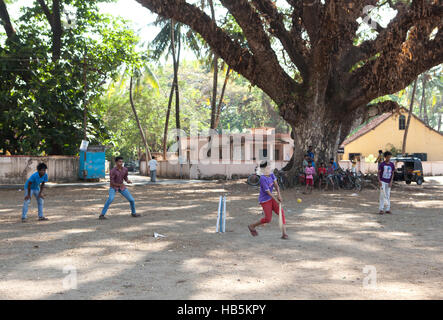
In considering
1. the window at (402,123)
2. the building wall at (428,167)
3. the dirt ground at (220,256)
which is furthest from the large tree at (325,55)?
the window at (402,123)

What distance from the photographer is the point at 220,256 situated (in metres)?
7.14

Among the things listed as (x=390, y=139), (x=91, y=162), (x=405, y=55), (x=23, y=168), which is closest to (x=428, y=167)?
(x=390, y=139)

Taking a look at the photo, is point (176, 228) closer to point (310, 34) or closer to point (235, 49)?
point (235, 49)

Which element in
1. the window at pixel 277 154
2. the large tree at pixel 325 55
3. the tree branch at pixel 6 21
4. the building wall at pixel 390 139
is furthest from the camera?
the building wall at pixel 390 139

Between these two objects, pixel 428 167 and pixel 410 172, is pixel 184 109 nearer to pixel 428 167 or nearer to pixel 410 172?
pixel 428 167

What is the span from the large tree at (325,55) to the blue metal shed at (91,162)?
520 inches

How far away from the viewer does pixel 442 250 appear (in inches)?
300

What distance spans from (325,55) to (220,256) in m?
14.0

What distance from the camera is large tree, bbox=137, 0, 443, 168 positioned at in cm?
1791

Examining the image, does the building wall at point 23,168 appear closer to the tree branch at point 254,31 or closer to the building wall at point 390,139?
the tree branch at point 254,31

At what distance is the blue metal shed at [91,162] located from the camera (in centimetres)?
2922

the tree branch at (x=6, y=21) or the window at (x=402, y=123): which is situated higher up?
the tree branch at (x=6, y=21)

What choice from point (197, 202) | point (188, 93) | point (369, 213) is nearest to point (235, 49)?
point (197, 202)

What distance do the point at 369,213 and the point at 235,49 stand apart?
10.0m
